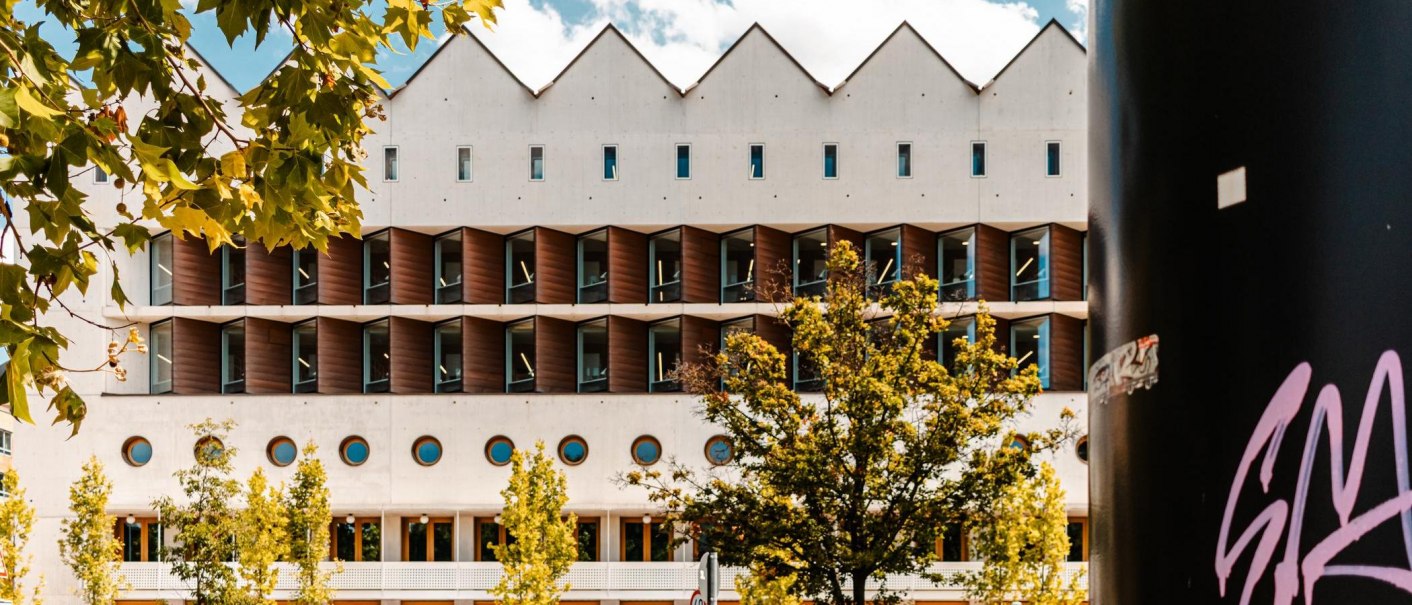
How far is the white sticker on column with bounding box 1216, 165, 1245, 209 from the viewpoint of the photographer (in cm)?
196

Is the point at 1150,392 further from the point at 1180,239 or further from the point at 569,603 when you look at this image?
the point at 569,603

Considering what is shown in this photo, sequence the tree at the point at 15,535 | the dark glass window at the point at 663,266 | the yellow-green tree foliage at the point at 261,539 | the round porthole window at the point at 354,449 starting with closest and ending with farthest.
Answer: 1. the yellow-green tree foliage at the point at 261,539
2. the tree at the point at 15,535
3. the round porthole window at the point at 354,449
4. the dark glass window at the point at 663,266

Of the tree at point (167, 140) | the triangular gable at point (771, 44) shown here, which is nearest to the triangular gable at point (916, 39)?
the triangular gable at point (771, 44)

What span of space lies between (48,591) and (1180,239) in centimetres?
4103

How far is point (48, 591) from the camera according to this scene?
1486 inches

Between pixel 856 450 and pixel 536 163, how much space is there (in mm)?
18645

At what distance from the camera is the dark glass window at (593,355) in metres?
38.1

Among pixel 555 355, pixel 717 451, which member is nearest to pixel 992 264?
pixel 717 451

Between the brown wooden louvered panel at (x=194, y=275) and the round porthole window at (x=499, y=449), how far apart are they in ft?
29.4

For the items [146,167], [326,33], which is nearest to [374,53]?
[326,33]

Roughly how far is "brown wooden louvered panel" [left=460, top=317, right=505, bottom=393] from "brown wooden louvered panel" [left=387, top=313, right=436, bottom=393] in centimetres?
108

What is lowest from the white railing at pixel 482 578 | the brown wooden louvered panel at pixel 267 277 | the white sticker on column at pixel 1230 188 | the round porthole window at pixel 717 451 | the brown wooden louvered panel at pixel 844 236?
the white railing at pixel 482 578

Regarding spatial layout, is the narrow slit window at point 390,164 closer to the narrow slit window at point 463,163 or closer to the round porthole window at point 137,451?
the narrow slit window at point 463,163

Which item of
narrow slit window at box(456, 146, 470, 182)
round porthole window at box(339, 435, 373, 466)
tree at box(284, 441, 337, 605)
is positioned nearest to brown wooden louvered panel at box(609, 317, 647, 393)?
narrow slit window at box(456, 146, 470, 182)
